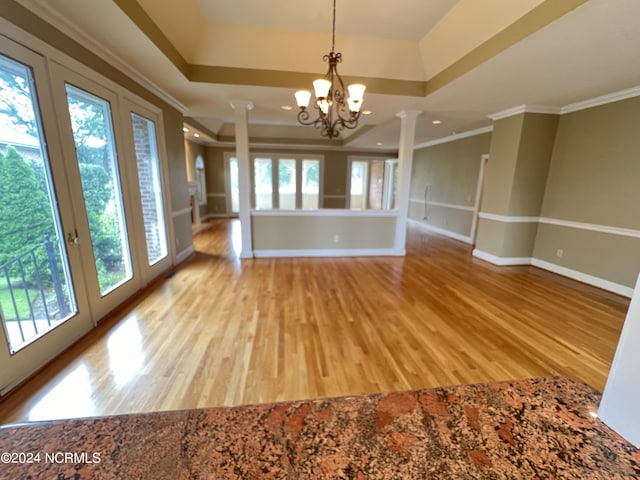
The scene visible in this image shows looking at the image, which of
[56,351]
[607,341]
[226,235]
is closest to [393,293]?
[607,341]

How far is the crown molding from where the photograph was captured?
6.21 feet

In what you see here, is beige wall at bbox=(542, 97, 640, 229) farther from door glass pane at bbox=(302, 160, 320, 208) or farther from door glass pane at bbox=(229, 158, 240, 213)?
door glass pane at bbox=(229, 158, 240, 213)

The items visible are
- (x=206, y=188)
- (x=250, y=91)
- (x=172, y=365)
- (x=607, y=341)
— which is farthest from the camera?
(x=206, y=188)

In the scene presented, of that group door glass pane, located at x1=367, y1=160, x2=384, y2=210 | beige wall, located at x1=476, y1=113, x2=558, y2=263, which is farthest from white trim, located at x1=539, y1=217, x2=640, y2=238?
door glass pane, located at x1=367, y1=160, x2=384, y2=210

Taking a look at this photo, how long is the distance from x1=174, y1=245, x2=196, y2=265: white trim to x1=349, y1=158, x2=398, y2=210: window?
6.12 m

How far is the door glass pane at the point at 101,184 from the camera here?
2.40 m

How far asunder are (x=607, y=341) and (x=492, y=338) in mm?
1018

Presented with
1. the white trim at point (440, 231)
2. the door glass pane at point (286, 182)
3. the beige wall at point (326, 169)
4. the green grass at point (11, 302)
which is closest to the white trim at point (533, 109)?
the white trim at point (440, 231)

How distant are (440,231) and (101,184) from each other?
7290mm

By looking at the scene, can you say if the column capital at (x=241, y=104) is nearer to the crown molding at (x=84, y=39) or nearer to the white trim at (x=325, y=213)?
the crown molding at (x=84, y=39)

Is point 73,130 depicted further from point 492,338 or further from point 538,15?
point 492,338

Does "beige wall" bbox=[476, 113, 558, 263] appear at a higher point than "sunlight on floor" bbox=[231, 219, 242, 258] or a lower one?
higher

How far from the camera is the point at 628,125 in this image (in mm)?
3334

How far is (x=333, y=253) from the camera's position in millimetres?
4992
